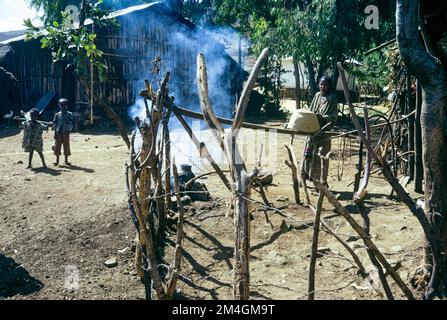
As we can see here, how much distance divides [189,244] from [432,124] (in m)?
3.20

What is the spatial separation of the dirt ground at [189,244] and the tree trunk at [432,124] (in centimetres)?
70

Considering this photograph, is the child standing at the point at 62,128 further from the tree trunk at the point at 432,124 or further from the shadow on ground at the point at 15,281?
the tree trunk at the point at 432,124

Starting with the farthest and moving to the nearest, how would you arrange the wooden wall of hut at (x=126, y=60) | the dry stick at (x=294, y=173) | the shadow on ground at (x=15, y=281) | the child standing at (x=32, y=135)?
the wooden wall of hut at (x=126, y=60), the child standing at (x=32, y=135), the dry stick at (x=294, y=173), the shadow on ground at (x=15, y=281)

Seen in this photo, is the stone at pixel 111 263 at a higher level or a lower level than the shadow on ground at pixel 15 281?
higher

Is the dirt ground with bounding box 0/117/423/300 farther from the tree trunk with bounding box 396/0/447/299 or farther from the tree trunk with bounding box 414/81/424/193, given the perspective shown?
the tree trunk with bounding box 396/0/447/299

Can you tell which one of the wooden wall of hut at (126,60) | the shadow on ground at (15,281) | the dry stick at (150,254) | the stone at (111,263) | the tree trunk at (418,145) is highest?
the wooden wall of hut at (126,60)

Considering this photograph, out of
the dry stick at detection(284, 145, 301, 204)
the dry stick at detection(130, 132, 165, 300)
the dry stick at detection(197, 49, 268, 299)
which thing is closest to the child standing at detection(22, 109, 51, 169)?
the dry stick at detection(284, 145, 301, 204)

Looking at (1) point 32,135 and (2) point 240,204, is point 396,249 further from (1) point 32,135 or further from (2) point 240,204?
(1) point 32,135

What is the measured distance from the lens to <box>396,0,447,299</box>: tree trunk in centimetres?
344

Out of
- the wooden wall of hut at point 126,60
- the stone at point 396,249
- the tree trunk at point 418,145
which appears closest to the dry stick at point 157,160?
the stone at point 396,249

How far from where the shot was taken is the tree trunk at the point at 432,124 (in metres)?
3.44

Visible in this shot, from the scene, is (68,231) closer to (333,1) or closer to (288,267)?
(288,267)

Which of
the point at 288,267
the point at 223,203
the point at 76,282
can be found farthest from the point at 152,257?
the point at 223,203

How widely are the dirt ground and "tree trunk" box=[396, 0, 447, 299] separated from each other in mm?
697
